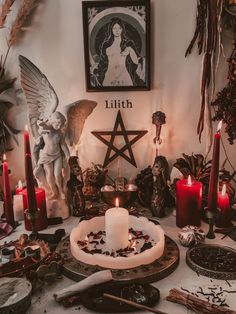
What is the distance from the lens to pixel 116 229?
0.98m

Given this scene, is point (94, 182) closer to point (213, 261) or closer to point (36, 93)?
point (36, 93)

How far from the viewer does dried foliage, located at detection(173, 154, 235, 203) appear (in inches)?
49.8

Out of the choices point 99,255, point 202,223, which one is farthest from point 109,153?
point 99,255

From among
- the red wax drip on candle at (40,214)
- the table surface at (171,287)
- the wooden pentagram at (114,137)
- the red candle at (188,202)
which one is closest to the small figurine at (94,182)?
the wooden pentagram at (114,137)

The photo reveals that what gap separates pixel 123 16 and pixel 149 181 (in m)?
0.58

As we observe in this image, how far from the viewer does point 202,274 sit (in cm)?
91

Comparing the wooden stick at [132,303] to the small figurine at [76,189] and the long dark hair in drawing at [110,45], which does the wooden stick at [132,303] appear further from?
the long dark hair in drawing at [110,45]

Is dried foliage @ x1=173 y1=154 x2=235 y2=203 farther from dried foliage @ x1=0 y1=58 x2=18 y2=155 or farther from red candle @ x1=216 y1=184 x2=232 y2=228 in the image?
dried foliage @ x1=0 y1=58 x2=18 y2=155

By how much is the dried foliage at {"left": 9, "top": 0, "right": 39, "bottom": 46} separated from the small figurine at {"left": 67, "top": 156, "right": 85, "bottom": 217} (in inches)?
19.2

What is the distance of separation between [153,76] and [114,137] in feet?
0.87

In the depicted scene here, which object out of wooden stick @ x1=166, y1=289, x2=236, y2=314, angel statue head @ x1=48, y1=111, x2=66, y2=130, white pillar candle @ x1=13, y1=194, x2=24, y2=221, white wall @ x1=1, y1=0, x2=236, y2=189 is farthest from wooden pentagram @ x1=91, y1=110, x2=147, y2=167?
wooden stick @ x1=166, y1=289, x2=236, y2=314

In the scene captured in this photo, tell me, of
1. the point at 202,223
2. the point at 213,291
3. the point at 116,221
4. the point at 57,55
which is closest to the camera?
the point at 213,291

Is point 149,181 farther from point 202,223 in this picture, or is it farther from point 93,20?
point 93,20

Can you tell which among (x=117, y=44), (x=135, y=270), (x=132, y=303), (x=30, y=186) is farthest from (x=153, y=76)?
(x=132, y=303)
